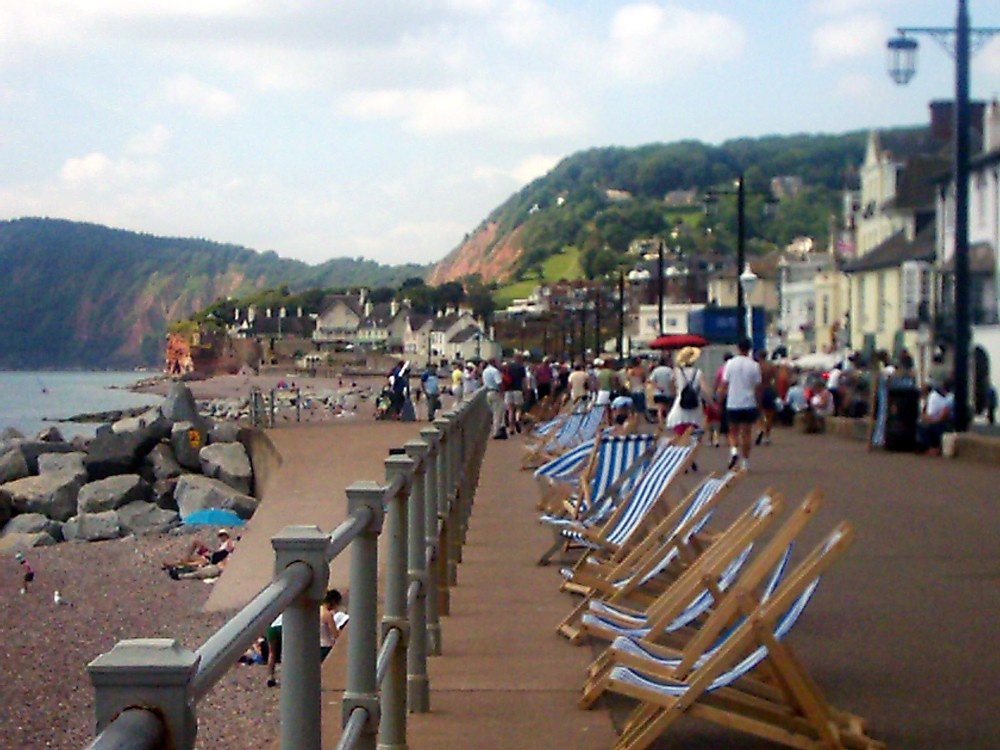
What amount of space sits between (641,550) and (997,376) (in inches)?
1499

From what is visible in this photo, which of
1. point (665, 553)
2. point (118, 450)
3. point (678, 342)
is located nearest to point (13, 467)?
point (118, 450)

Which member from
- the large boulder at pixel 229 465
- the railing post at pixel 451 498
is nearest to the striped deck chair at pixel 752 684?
the railing post at pixel 451 498

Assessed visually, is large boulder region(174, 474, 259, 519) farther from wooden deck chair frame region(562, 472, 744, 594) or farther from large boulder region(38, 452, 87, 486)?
wooden deck chair frame region(562, 472, 744, 594)

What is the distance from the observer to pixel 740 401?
1828cm

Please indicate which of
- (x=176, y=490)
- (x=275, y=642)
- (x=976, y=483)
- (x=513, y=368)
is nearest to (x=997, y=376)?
(x=513, y=368)

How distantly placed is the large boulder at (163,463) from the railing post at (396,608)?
34.7m

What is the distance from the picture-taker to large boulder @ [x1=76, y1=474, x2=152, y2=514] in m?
33.7

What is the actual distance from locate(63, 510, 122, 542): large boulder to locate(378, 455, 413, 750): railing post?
24.7m

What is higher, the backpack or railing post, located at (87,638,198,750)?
railing post, located at (87,638,198,750)

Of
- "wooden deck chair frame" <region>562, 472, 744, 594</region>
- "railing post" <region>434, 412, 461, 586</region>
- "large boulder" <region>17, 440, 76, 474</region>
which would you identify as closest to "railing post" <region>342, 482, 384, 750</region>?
"wooden deck chair frame" <region>562, 472, 744, 594</region>

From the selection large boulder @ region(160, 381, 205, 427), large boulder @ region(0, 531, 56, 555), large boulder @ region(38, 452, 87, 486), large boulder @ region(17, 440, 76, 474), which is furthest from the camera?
large boulder @ region(160, 381, 205, 427)

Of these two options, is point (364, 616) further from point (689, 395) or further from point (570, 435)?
point (689, 395)

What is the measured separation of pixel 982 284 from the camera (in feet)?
146

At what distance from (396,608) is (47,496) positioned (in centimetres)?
3140
